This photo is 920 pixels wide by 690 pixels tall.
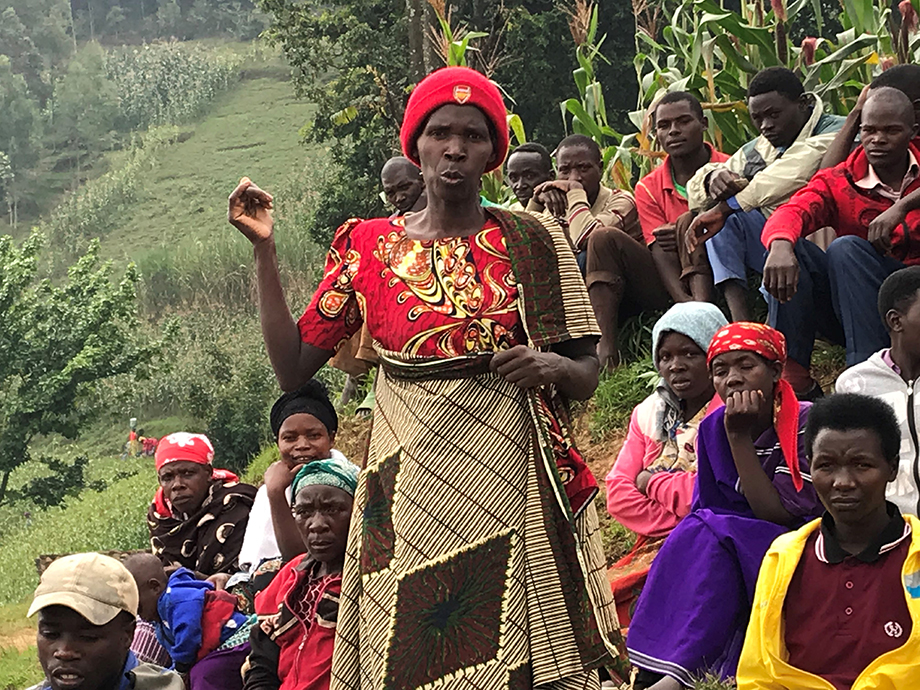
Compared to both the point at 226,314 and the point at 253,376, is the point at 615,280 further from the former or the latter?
the point at 226,314

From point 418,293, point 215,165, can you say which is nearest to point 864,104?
point 418,293

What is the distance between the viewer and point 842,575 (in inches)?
140

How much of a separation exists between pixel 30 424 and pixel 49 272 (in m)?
26.8

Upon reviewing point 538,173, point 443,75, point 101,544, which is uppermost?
point 443,75

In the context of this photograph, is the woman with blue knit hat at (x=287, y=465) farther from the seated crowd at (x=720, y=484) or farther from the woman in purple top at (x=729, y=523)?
the woman in purple top at (x=729, y=523)

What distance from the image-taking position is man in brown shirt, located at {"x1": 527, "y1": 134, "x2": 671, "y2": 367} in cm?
665

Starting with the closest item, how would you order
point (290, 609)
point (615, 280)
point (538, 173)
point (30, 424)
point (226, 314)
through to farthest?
point (290, 609), point (615, 280), point (538, 173), point (30, 424), point (226, 314)

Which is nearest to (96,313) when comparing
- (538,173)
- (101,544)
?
(101,544)

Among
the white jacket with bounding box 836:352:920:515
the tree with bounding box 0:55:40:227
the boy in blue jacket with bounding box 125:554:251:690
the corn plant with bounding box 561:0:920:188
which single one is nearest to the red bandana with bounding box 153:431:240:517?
the boy in blue jacket with bounding box 125:554:251:690

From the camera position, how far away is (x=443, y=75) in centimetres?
301

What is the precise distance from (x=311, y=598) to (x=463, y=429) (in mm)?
1445

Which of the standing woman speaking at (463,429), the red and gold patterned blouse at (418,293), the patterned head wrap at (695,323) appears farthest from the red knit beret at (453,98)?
the patterned head wrap at (695,323)

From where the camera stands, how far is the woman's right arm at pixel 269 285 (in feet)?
9.85

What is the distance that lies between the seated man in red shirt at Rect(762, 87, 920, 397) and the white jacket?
2.19 feet
